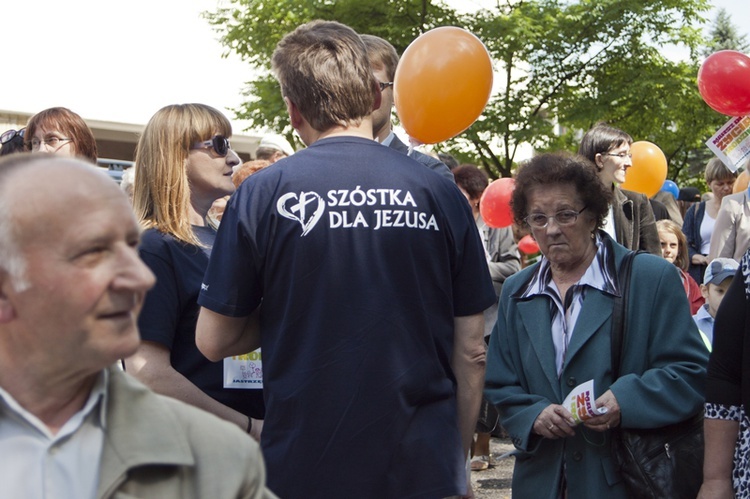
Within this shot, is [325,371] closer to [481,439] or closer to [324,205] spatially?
[324,205]

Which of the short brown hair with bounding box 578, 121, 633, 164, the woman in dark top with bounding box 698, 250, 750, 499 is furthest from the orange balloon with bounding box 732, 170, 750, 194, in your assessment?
the woman in dark top with bounding box 698, 250, 750, 499

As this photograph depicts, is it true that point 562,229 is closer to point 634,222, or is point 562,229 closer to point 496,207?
point 634,222

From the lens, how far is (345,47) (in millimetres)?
2904

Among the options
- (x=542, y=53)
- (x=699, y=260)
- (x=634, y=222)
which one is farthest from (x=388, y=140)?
(x=542, y=53)

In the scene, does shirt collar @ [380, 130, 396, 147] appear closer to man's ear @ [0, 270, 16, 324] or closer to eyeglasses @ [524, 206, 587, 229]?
eyeglasses @ [524, 206, 587, 229]

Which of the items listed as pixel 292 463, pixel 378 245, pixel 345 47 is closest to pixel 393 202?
pixel 378 245

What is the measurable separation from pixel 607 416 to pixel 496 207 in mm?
4728

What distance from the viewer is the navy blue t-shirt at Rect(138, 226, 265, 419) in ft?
10.4

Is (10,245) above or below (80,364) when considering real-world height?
above

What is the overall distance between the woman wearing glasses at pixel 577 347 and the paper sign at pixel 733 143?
167 cm

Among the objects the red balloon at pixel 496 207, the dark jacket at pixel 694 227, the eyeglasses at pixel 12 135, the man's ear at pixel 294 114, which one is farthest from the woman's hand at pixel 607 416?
the dark jacket at pixel 694 227

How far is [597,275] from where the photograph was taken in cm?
366

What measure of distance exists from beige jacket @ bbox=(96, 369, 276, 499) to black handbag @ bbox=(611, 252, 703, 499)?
2.06 meters

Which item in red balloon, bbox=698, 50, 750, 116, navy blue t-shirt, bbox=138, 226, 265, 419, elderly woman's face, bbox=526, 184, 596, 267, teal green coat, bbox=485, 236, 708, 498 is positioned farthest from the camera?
red balloon, bbox=698, 50, 750, 116
